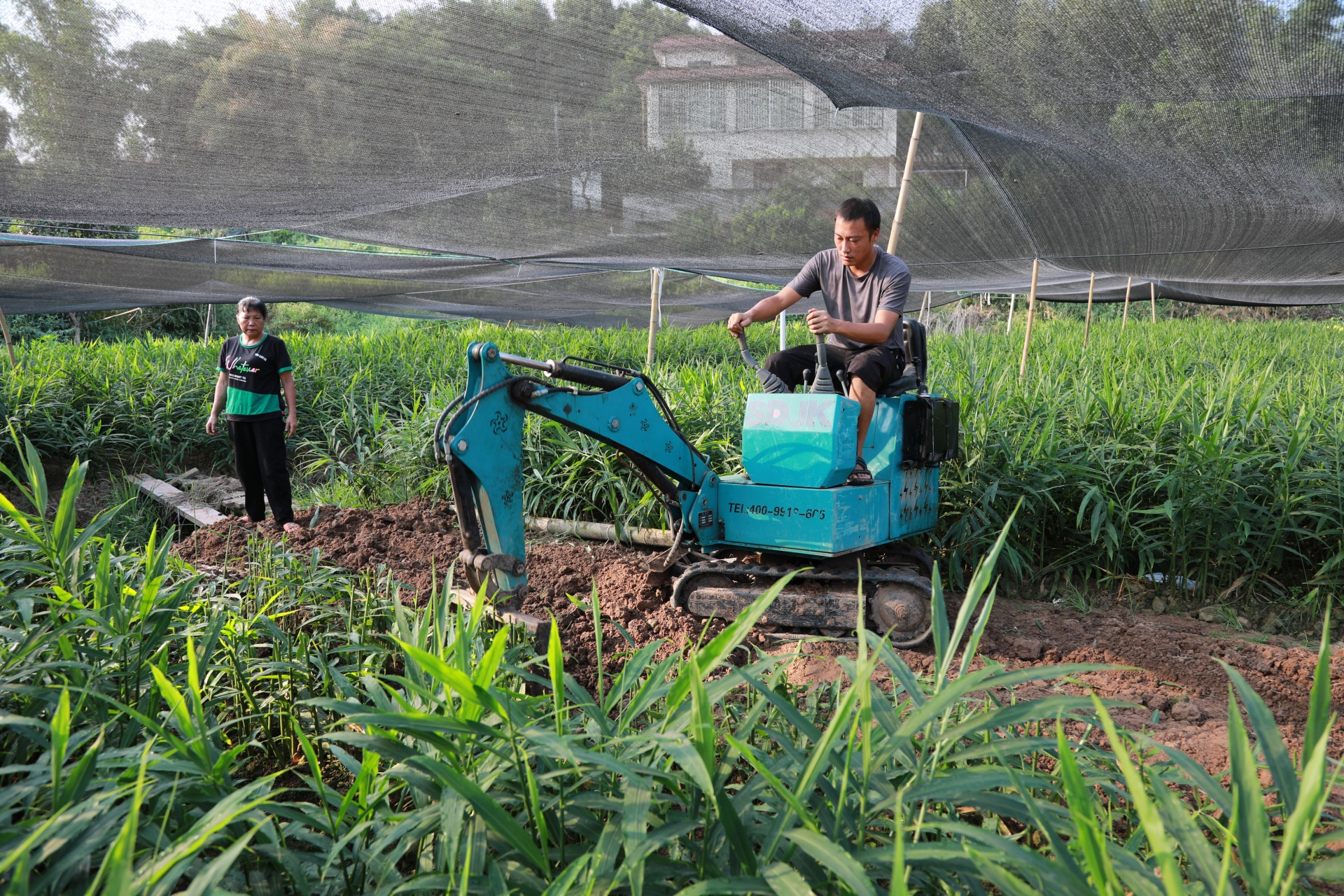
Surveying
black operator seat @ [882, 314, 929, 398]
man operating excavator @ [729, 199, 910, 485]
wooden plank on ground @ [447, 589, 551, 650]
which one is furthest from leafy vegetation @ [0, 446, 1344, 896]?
black operator seat @ [882, 314, 929, 398]

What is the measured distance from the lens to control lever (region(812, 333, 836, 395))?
3188 millimetres

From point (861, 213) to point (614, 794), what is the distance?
2.60 m

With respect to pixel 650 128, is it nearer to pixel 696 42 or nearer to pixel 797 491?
pixel 696 42

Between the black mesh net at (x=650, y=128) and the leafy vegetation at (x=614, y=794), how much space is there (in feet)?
7.98

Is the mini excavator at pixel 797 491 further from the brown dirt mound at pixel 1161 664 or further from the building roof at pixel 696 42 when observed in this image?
the building roof at pixel 696 42

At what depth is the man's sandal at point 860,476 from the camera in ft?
11.1

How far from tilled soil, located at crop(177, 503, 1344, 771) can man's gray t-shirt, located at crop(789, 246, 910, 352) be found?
1.30 meters

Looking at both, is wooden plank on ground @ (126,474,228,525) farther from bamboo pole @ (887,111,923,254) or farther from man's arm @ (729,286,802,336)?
bamboo pole @ (887,111,923,254)

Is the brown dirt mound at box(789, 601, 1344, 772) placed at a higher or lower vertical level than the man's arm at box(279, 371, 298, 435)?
lower

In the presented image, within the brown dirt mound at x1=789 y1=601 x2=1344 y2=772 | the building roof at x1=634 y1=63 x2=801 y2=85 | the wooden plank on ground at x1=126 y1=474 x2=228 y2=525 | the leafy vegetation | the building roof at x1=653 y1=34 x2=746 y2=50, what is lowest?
the brown dirt mound at x1=789 y1=601 x2=1344 y2=772

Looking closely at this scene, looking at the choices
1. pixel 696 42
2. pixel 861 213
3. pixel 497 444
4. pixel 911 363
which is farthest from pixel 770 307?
pixel 696 42

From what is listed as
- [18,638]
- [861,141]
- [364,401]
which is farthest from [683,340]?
[18,638]

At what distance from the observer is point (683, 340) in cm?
1073

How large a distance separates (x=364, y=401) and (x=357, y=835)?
6465mm
